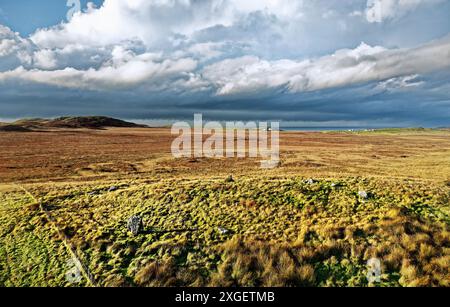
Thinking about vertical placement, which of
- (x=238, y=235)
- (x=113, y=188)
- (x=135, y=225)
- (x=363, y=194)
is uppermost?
(x=363, y=194)

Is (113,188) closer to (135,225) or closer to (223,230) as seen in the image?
(135,225)

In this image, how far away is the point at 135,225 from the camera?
13.7m

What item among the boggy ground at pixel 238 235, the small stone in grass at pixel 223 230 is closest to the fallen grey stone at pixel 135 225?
the boggy ground at pixel 238 235

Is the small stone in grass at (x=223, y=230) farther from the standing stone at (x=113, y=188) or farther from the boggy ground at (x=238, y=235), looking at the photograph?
the standing stone at (x=113, y=188)

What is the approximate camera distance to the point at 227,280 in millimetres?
9914

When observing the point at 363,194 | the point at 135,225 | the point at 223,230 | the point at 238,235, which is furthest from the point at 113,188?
the point at 363,194

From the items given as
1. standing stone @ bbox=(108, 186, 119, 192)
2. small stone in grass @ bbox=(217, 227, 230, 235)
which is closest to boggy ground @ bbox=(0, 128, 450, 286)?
small stone in grass @ bbox=(217, 227, 230, 235)

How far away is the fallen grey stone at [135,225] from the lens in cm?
1343

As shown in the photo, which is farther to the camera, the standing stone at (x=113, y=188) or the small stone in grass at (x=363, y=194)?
the standing stone at (x=113, y=188)
